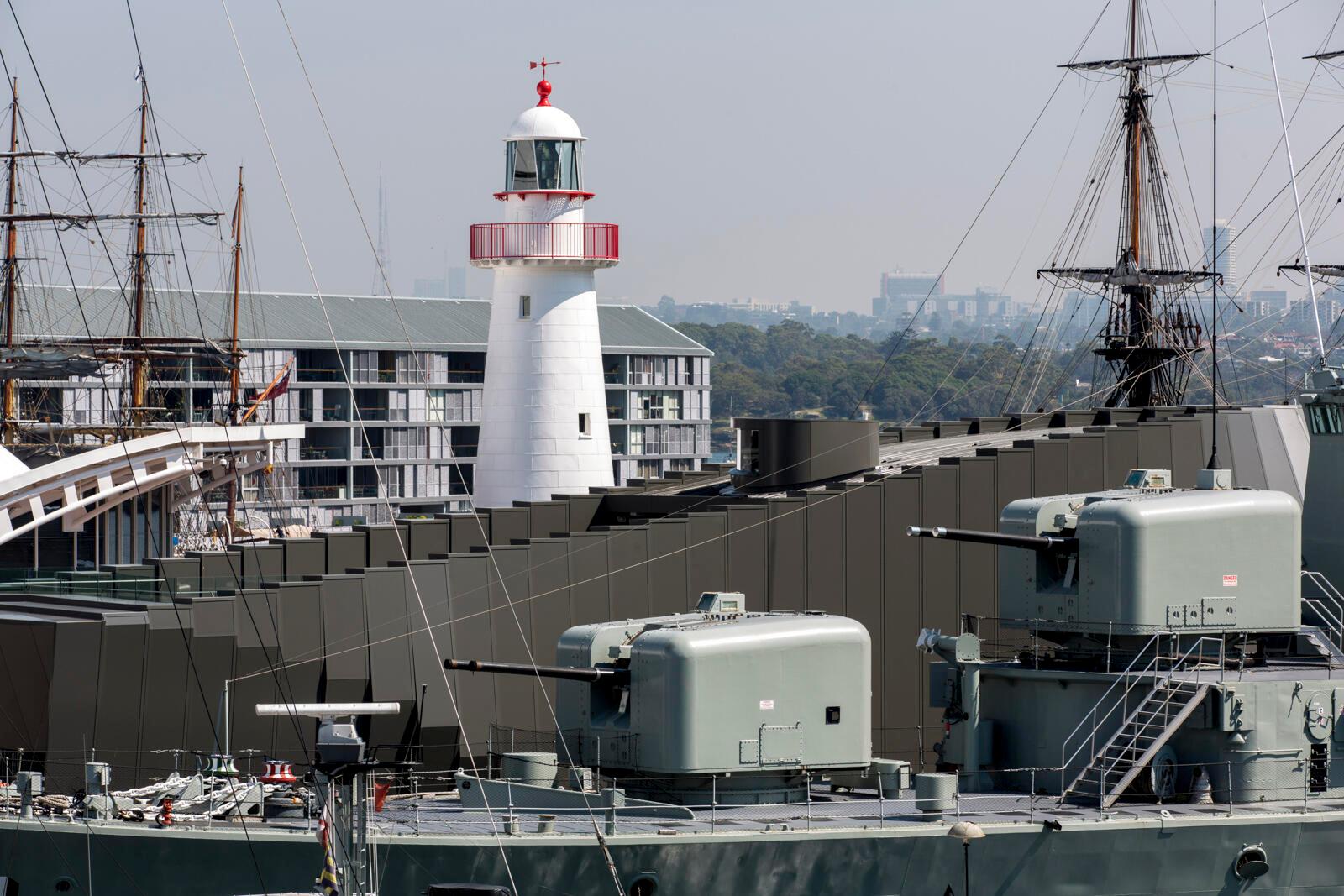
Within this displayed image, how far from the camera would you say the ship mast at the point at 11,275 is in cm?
6372

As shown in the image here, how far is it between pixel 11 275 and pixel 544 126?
26.1 meters

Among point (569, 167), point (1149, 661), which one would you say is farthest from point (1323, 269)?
point (1149, 661)

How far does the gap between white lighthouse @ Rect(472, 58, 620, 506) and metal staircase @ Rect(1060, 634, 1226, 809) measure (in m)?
20.6

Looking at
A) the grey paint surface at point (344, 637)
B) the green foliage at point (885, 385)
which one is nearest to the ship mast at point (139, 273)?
the grey paint surface at point (344, 637)

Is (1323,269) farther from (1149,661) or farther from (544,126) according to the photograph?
(1149,661)

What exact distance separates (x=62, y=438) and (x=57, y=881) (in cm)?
4353

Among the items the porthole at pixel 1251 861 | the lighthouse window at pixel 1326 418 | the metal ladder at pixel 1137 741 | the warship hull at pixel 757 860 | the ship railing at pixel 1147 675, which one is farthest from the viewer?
the lighthouse window at pixel 1326 418

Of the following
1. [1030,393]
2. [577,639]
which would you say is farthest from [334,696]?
[1030,393]

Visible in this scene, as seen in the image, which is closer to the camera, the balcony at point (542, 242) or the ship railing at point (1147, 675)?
the ship railing at point (1147, 675)

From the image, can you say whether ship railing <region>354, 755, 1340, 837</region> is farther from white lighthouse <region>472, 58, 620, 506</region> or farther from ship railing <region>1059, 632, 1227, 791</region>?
white lighthouse <region>472, 58, 620, 506</region>

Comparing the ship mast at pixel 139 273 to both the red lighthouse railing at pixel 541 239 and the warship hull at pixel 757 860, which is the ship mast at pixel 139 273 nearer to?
the red lighthouse railing at pixel 541 239

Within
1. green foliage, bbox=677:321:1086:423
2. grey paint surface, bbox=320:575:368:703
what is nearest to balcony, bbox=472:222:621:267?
grey paint surface, bbox=320:575:368:703

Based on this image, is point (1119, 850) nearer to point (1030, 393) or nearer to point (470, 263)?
point (470, 263)

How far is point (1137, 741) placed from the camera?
91.5ft
